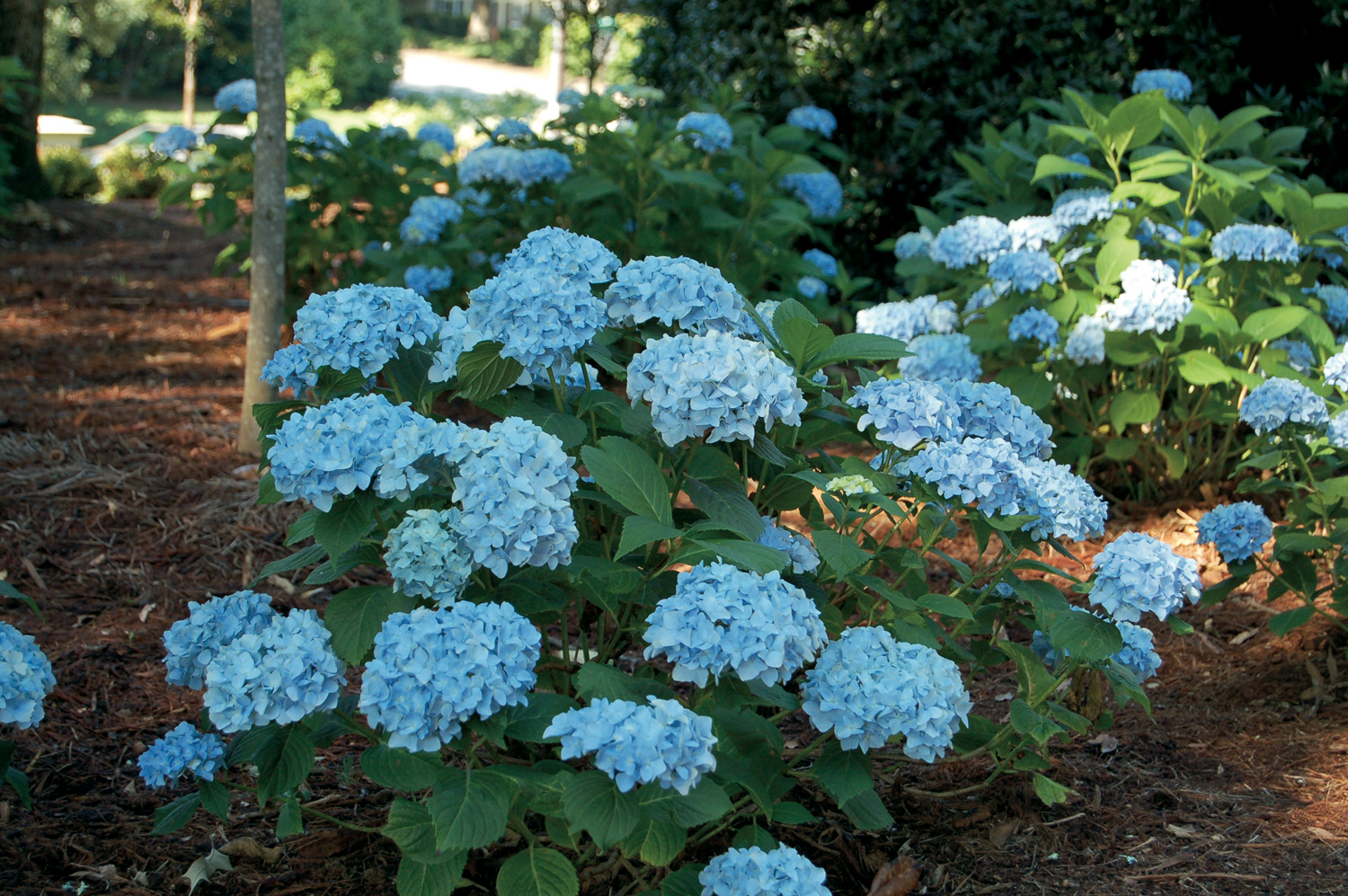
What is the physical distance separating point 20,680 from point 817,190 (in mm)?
3958

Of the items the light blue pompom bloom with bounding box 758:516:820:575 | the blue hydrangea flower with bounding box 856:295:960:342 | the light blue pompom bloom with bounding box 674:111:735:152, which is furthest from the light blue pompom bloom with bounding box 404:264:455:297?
the light blue pompom bloom with bounding box 758:516:820:575

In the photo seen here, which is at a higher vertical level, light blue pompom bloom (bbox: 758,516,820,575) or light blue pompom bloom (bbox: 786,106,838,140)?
light blue pompom bloom (bbox: 786,106,838,140)

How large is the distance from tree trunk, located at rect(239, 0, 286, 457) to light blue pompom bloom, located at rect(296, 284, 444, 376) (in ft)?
6.55

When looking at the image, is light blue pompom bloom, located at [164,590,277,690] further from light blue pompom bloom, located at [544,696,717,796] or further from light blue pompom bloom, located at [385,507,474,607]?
light blue pompom bloom, located at [544,696,717,796]

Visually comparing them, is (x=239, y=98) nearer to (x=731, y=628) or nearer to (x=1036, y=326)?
(x=1036, y=326)

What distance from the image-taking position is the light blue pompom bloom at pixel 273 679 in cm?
146

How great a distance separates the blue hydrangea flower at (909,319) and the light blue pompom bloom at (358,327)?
7.08 feet

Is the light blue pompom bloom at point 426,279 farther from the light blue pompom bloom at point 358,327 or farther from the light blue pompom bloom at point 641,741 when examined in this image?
the light blue pompom bloom at point 641,741

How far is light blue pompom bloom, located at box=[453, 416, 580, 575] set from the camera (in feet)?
4.61

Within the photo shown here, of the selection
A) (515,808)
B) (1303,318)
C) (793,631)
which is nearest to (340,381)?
(515,808)

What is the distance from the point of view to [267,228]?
143 inches

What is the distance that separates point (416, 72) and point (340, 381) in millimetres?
34879

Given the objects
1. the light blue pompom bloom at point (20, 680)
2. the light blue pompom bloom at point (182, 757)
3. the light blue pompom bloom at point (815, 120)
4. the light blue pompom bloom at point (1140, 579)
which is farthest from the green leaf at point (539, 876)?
the light blue pompom bloom at point (815, 120)

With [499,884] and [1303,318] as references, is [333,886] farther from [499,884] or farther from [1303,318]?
[1303,318]
